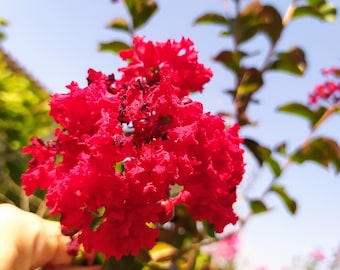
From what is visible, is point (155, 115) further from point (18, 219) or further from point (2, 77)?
point (2, 77)

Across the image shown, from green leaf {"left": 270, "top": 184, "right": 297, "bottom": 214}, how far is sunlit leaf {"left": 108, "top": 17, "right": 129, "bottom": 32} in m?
0.62

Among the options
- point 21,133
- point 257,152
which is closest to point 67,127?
point 257,152

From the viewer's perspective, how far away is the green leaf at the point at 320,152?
1.70 metres

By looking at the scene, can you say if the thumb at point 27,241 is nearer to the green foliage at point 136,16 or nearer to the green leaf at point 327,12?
the green foliage at point 136,16

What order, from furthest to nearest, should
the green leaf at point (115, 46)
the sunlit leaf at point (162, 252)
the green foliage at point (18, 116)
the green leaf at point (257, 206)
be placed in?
1. the green foliage at point (18, 116)
2. the green leaf at point (257, 206)
3. the green leaf at point (115, 46)
4. the sunlit leaf at point (162, 252)

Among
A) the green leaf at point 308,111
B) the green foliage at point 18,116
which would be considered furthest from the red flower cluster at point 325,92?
the green foliage at point 18,116

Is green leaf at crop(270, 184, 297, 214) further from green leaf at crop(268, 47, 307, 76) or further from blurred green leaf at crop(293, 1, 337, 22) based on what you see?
blurred green leaf at crop(293, 1, 337, 22)

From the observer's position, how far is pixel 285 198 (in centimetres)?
167

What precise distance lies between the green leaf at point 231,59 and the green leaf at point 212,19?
124mm

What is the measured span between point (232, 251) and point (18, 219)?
2.94m

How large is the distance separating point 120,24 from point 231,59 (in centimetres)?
32

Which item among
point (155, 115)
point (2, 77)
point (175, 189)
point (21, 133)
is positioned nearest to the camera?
point (155, 115)

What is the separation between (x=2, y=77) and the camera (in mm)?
2928

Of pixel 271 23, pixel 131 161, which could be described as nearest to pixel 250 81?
pixel 271 23
